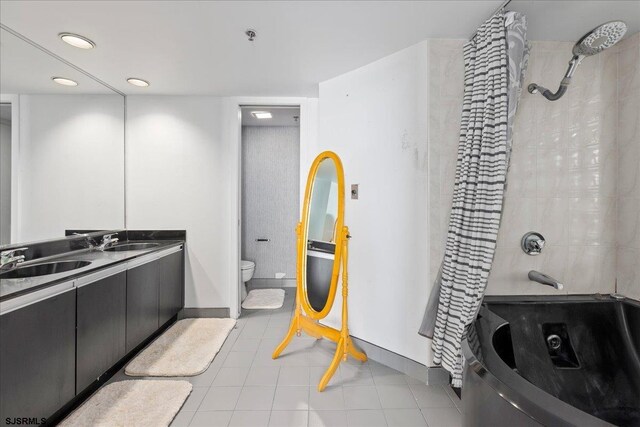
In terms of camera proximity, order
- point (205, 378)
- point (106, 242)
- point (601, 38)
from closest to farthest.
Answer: point (601, 38) → point (205, 378) → point (106, 242)

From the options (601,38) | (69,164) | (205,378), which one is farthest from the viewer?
(69,164)

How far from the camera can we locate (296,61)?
90.9 inches

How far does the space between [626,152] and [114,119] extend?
4.18 metres

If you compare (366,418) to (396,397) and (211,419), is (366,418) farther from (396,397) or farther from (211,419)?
(211,419)

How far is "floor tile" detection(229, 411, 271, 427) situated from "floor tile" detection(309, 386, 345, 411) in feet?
0.93

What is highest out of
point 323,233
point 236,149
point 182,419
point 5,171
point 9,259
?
point 236,149

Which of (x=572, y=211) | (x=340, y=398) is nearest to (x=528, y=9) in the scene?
(x=572, y=211)

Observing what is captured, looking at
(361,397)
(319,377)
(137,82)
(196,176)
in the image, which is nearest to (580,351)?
(361,397)

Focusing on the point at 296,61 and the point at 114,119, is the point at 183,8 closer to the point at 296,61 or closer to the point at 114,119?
the point at 296,61

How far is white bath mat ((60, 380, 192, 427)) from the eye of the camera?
1.66 m

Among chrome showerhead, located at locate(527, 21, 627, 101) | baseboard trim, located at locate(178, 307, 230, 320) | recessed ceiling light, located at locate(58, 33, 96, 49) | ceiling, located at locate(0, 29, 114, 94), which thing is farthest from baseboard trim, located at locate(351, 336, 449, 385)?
ceiling, located at locate(0, 29, 114, 94)

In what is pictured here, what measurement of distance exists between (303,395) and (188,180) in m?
2.37

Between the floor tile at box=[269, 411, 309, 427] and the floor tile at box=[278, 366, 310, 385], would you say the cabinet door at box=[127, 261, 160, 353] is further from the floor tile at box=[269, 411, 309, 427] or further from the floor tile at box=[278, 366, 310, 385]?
the floor tile at box=[269, 411, 309, 427]

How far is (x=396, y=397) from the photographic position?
1878 mm
